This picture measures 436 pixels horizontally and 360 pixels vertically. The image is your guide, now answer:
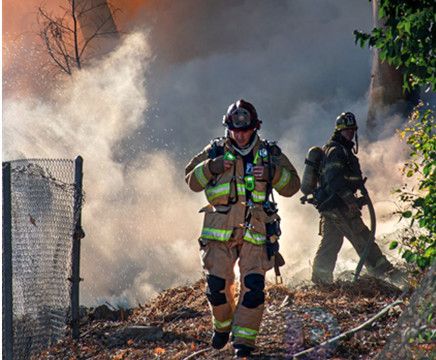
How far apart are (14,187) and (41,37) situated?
1361 cm

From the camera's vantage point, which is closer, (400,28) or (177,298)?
(400,28)

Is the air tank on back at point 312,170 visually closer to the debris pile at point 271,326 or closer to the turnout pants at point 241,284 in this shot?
the debris pile at point 271,326

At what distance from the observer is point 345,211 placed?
1027cm

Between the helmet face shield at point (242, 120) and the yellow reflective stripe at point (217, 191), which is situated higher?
the helmet face shield at point (242, 120)

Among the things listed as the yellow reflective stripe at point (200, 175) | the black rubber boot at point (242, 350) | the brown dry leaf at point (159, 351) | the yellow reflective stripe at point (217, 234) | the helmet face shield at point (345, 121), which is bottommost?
the black rubber boot at point (242, 350)

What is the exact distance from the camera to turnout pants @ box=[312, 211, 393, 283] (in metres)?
10.3

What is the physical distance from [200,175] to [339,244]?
377cm

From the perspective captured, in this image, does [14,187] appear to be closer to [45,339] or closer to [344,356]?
[45,339]

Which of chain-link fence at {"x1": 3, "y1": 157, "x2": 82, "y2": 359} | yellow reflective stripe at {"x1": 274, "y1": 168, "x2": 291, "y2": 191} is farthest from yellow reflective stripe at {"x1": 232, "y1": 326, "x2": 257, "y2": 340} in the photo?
chain-link fence at {"x1": 3, "y1": 157, "x2": 82, "y2": 359}

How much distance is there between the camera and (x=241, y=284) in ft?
23.0

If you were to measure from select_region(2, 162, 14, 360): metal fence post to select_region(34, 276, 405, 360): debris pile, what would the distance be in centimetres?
71

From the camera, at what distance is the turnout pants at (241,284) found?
695 cm

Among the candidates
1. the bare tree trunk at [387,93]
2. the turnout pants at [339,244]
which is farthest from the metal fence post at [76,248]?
the bare tree trunk at [387,93]

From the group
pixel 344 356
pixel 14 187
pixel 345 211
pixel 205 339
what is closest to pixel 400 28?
pixel 344 356
